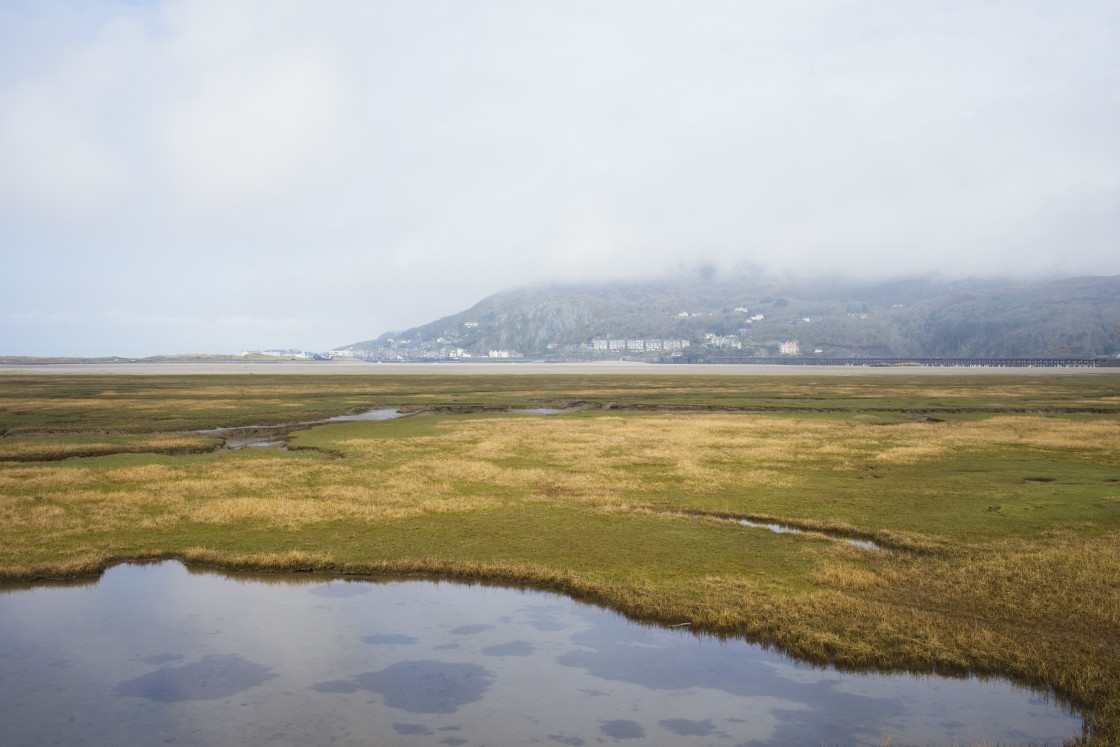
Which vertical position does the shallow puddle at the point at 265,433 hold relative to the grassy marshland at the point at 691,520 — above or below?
above

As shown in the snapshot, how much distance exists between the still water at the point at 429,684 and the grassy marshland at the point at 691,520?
157cm

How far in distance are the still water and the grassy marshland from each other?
1.57m

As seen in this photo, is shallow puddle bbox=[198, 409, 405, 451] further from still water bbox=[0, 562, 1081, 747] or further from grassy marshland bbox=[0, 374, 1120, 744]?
still water bbox=[0, 562, 1081, 747]

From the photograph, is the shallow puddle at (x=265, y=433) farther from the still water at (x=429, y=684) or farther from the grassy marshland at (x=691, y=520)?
the still water at (x=429, y=684)

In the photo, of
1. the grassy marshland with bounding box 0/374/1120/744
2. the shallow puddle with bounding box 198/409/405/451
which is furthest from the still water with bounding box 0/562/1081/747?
the shallow puddle with bounding box 198/409/405/451

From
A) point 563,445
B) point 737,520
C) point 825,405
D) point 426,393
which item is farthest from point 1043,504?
point 426,393

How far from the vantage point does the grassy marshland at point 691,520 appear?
18.3 metres

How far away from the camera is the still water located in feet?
44.9

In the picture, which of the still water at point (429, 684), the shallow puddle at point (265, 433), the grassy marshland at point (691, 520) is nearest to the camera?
the still water at point (429, 684)

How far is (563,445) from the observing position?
50.0 metres

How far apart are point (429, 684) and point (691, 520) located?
1570cm

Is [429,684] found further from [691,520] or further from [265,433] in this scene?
[265,433]

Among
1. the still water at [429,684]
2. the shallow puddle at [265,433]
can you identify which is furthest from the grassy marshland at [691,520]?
the shallow puddle at [265,433]

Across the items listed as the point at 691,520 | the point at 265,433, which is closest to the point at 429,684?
the point at 691,520
